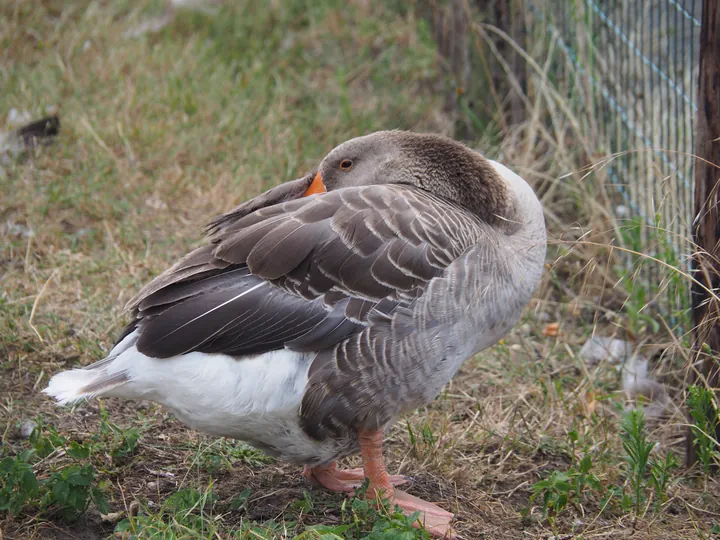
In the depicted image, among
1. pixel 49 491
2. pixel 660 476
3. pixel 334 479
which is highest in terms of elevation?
pixel 49 491

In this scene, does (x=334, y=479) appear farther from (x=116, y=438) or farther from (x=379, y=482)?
(x=116, y=438)

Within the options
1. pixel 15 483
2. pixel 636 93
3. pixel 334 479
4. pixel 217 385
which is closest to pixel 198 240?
pixel 334 479

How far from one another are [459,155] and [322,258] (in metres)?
0.90

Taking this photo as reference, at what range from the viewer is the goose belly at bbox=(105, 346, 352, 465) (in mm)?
3070

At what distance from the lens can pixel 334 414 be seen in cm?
313

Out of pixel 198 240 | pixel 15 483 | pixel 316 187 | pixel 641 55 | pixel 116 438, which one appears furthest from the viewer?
pixel 198 240

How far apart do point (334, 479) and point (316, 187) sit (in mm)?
1279

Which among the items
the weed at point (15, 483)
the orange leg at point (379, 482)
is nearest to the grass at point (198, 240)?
the weed at point (15, 483)

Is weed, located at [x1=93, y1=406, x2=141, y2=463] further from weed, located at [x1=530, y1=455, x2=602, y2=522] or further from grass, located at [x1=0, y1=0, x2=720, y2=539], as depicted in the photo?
weed, located at [x1=530, y1=455, x2=602, y2=522]

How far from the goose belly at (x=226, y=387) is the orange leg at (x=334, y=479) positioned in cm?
42

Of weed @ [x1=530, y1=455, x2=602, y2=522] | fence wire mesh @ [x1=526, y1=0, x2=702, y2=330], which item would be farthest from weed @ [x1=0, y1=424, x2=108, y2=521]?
fence wire mesh @ [x1=526, y1=0, x2=702, y2=330]

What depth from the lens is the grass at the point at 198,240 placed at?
331 centimetres

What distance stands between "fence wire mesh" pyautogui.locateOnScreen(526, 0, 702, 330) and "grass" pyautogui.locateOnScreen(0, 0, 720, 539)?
0.18 metres

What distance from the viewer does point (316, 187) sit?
3844 millimetres
